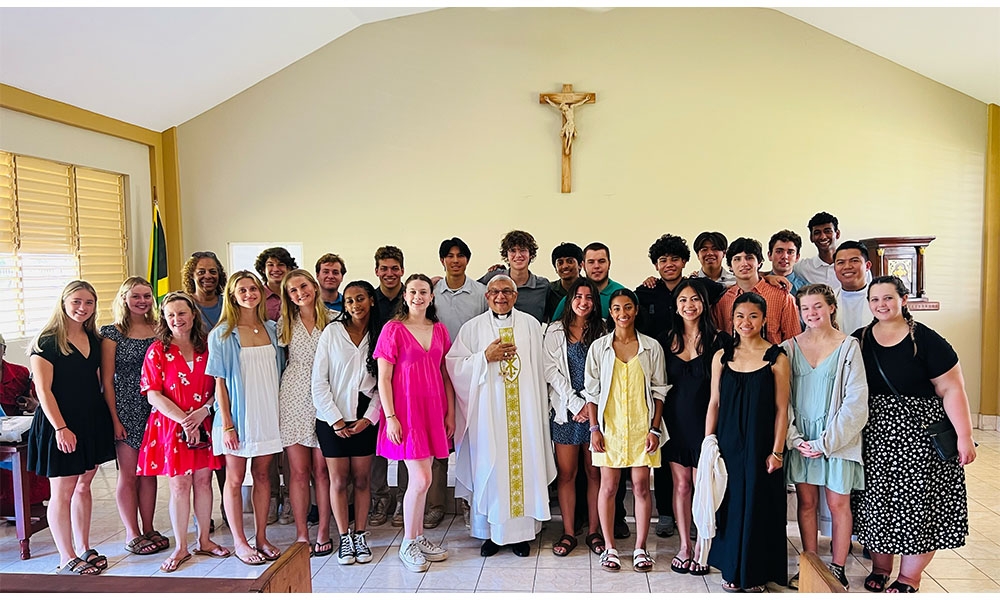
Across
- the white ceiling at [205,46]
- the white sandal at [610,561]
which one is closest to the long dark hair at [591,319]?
the white sandal at [610,561]

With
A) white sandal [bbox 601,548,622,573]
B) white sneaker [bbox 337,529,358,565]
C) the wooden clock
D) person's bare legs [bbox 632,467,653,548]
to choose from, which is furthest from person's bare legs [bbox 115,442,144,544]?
the wooden clock

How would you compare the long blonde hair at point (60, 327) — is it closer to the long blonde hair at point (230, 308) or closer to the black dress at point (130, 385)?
the black dress at point (130, 385)

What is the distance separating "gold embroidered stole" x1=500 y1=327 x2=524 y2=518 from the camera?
133 inches

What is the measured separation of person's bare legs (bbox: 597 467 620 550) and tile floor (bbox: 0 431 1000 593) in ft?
0.53

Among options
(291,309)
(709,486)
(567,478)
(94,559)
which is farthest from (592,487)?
(94,559)

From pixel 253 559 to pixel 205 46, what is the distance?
3.87 m

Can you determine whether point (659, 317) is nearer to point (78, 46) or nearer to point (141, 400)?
point (141, 400)

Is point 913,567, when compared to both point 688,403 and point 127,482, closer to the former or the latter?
point 688,403

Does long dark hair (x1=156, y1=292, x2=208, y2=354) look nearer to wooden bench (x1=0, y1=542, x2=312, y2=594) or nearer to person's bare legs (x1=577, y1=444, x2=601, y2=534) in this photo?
wooden bench (x1=0, y1=542, x2=312, y2=594)

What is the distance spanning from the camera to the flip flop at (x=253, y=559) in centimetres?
333

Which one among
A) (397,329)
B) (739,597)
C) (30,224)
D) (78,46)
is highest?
(78,46)

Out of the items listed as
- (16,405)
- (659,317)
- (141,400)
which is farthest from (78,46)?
(659,317)

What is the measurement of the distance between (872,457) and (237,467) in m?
2.88

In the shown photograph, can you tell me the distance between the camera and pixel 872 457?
2.91 metres
